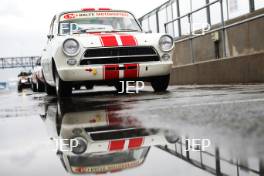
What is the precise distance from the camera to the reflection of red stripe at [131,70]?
649 cm

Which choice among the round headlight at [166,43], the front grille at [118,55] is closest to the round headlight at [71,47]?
the front grille at [118,55]

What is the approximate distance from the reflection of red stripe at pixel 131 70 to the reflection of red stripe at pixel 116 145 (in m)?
4.17

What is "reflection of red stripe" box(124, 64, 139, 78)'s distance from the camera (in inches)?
256

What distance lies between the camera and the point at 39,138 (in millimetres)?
2732

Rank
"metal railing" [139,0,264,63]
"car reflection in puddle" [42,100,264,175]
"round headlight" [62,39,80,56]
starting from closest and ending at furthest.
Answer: "car reflection in puddle" [42,100,264,175] < "round headlight" [62,39,80,56] < "metal railing" [139,0,264,63]

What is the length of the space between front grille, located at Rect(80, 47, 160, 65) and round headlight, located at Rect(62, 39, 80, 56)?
138 mm

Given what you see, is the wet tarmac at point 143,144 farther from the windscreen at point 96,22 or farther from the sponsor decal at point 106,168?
the windscreen at point 96,22

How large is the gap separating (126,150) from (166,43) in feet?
15.8

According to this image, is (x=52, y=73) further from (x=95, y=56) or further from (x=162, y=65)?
(x=162, y=65)

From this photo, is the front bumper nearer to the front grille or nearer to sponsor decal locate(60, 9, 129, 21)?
the front grille

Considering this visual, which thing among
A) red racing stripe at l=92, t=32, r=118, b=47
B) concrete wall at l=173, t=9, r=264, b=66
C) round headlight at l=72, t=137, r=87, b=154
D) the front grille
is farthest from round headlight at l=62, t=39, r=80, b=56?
round headlight at l=72, t=137, r=87, b=154

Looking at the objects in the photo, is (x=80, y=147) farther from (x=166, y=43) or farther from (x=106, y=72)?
(x=166, y=43)

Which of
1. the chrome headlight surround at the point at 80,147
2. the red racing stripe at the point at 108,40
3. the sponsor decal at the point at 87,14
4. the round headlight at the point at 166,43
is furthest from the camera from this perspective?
the sponsor decal at the point at 87,14

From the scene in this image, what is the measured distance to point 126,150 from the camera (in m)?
2.07
